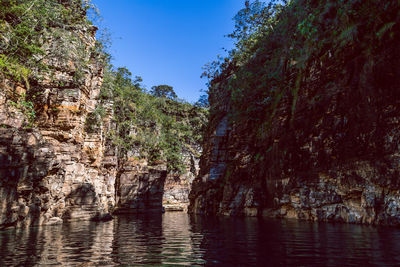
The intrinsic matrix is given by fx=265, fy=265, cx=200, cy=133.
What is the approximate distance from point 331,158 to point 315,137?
2047mm

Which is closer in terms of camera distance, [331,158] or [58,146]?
[331,158]

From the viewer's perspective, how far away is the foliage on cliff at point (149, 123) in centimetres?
4722

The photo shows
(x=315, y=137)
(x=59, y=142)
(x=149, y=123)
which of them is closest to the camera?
(x=315, y=137)

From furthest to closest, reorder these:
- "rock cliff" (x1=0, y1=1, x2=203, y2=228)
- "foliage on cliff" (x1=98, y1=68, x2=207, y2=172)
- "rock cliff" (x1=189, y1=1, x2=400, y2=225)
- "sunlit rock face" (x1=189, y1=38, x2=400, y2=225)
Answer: "foliage on cliff" (x1=98, y1=68, x2=207, y2=172)
"rock cliff" (x1=0, y1=1, x2=203, y2=228)
"rock cliff" (x1=189, y1=1, x2=400, y2=225)
"sunlit rock face" (x1=189, y1=38, x2=400, y2=225)

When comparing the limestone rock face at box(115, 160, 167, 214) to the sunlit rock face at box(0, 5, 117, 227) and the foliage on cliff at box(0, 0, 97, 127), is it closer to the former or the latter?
the sunlit rock face at box(0, 5, 117, 227)

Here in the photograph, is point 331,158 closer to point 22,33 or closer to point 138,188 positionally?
point 22,33

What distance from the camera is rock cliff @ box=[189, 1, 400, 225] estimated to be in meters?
13.0

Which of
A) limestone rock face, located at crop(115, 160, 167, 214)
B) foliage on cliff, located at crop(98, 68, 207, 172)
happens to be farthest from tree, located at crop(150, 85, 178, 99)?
limestone rock face, located at crop(115, 160, 167, 214)

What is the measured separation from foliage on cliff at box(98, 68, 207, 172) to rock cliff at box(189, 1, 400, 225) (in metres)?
20.4

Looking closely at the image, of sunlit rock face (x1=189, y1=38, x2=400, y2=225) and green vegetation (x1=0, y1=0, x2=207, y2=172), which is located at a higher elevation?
green vegetation (x1=0, y1=0, x2=207, y2=172)

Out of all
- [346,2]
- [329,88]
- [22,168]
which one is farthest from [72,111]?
[346,2]

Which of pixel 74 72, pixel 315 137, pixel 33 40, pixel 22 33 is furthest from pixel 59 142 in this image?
pixel 315 137

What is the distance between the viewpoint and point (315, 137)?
17.9 metres

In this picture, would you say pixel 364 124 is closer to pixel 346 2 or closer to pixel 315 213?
pixel 315 213
